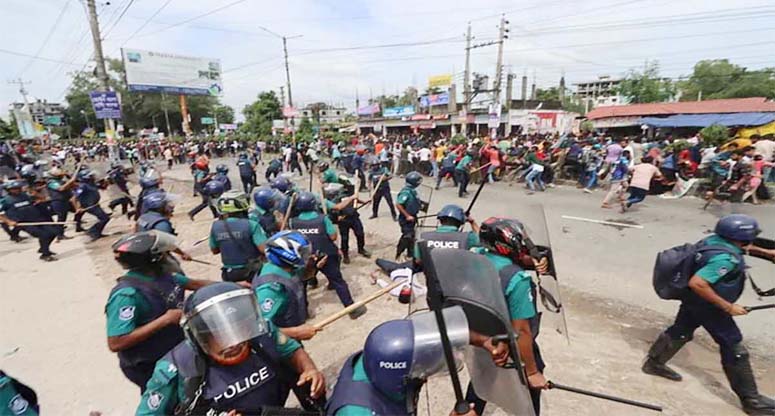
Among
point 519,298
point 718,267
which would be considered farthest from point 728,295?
point 519,298

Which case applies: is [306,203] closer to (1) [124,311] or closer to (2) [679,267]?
(1) [124,311]

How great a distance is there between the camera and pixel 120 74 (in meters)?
58.7

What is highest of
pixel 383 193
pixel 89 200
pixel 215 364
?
pixel 215 364

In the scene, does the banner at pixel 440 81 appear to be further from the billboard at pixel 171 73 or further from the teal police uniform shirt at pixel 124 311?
the teal police uniform shirt at pixel 124 311

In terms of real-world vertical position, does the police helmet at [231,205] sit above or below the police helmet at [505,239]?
below

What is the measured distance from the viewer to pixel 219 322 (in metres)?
1.56

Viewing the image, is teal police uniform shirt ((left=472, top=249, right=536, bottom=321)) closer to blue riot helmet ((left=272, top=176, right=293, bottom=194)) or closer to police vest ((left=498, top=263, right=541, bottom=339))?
police vest ((left=498, top=263, right=541, bottom=339))

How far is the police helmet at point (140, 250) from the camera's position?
234 cm

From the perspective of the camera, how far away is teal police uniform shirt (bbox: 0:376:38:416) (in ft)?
5.05

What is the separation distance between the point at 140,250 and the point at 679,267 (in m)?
3.95

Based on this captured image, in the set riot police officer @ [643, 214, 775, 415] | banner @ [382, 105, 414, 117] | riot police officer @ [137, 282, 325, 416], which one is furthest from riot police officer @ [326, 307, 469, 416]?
banner @ [382, 105, 414, 117]

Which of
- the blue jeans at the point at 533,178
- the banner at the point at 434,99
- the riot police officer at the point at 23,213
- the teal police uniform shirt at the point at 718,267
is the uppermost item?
the banner at the point at 434,99

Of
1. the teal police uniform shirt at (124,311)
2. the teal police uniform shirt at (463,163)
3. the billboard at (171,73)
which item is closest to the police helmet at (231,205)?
the teal police uniform shirt at (124,311)

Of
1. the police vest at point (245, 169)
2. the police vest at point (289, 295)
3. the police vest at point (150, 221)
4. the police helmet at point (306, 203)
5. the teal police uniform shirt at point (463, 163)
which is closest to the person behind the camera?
the police vest at point (289, 295)
